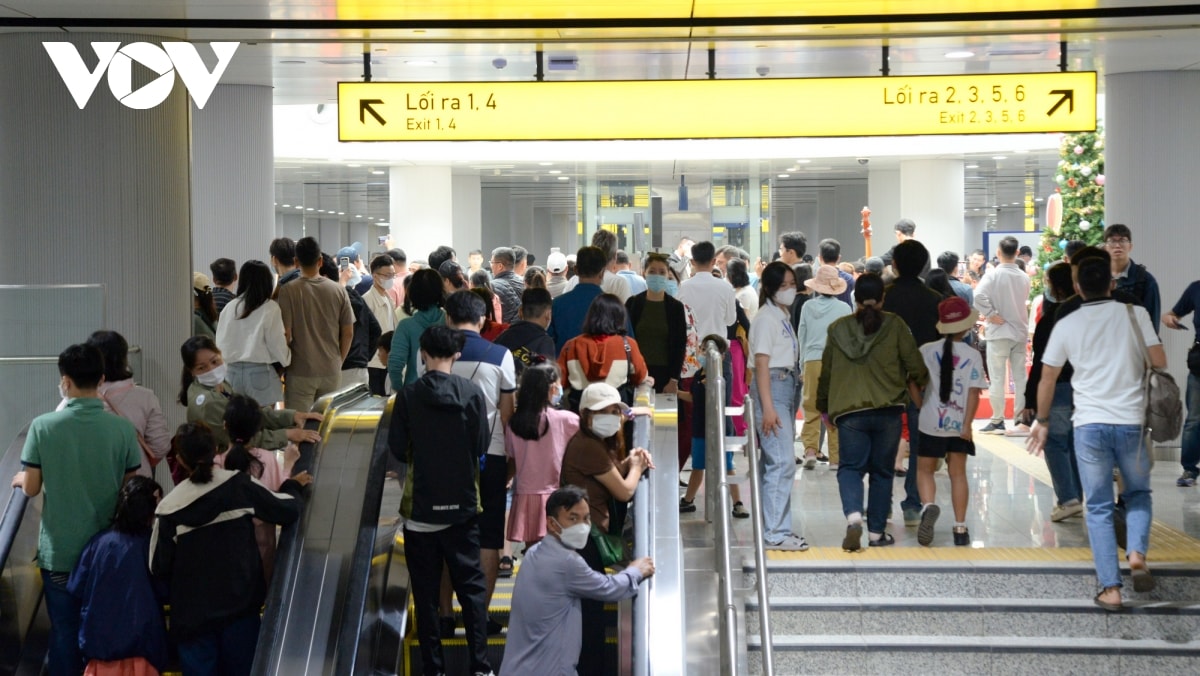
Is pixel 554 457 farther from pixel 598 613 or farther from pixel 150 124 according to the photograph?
pixel 150 124

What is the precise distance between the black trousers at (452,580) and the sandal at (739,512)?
349 centimetres

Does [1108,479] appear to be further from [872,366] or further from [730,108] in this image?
[730,108]

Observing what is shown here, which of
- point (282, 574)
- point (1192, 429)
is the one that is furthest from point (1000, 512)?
point (282, 574)

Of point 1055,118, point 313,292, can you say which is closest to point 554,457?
point 313,292

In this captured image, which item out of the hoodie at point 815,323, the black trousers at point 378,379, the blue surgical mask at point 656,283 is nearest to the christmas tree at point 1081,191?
the hoodie at point 815,323

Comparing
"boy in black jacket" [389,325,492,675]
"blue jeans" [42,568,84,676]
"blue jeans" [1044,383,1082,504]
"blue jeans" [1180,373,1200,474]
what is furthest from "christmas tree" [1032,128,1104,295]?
"blue jeans" [42,568,84,676]

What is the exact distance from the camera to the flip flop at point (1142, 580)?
308 inches

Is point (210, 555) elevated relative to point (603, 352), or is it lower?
lower

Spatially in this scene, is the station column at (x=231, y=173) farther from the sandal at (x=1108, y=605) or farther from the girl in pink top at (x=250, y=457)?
the sandal at (x=1108, y=605)

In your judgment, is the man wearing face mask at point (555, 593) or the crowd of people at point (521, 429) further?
the crowd of people at point (521, 429)

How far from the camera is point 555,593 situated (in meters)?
5.68

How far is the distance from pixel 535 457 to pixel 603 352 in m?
0.92

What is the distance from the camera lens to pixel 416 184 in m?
23.4

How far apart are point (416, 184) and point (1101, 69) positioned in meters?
13.9
